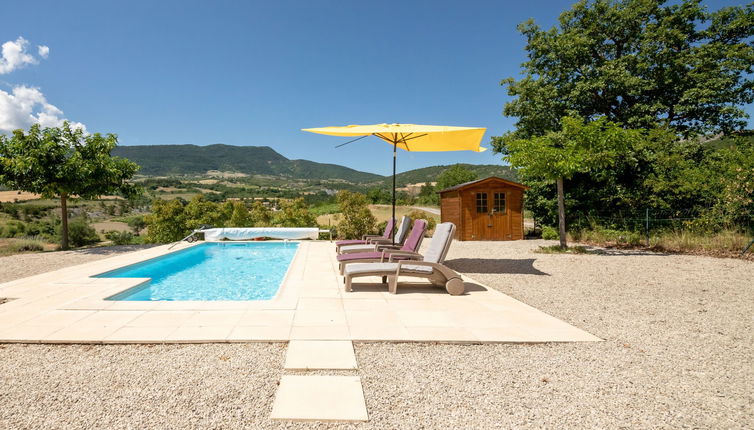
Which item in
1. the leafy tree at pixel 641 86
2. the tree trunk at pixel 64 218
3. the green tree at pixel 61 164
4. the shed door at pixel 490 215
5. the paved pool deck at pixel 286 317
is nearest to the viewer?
the paved pool deck at pixel 286 317

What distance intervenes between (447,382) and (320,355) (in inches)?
40.4

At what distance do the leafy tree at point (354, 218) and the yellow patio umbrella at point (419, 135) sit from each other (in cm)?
509

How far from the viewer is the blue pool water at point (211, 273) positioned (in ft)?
19.1

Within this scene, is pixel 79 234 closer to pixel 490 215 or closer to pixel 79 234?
pixel 79 234

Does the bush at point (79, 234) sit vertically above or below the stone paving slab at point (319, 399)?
above

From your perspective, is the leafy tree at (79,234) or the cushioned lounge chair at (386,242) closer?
the cushioned lounge chair at (386,242)

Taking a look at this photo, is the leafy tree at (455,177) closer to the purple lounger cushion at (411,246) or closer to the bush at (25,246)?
the bush at (25,246)

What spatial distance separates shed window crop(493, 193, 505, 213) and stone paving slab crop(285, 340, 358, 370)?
11614 millimetres

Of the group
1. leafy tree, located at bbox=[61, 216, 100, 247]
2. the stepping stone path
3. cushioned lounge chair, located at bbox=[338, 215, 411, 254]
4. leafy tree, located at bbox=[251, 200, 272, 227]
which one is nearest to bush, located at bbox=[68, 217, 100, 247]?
leafy tree, located at bbox=[61, 216, 100, 247]

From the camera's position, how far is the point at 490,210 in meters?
13.5

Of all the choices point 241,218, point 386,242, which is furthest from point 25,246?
point 386,242

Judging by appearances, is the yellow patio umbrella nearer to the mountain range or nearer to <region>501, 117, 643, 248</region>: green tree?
<region>501, 117, 643, 248</region>: green tree

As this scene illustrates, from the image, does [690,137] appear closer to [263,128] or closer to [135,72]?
[135,72]

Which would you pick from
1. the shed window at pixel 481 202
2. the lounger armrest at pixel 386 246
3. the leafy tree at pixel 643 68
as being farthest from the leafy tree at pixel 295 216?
the leafy tree at pixel 643 68
